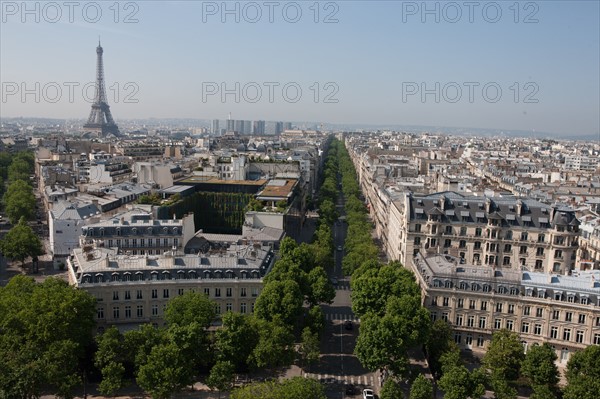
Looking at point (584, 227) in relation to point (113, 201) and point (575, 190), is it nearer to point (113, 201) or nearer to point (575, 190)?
point (575, 190)

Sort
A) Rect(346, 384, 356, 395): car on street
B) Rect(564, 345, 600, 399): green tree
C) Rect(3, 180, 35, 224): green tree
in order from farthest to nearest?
1. Rect(3, 180, 35, 224): green tree
2. Rect(346, 384, 356, 395): car on street
3. Rect(564, 345, 600, 399): green tree

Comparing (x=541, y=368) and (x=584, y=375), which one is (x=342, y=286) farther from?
(x=584, y=375)

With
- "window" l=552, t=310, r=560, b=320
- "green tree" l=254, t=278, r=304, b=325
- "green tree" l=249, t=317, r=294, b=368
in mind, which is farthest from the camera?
"green tree" l=254, t=278, r=304, b=325

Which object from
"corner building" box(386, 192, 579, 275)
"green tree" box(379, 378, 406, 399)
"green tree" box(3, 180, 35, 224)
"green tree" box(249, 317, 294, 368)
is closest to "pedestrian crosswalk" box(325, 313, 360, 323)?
"corner building" box(386, 192, 579, 275)

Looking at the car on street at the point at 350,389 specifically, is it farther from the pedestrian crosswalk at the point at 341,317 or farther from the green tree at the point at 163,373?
the pedestrian crosswalk at the point at 341,317

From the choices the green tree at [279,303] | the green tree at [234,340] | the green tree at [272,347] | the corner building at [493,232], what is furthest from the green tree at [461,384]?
the corner building at [493,232]

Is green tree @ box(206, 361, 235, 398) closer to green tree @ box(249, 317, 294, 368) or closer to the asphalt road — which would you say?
green tree @ box(249, 317, 294, 368)

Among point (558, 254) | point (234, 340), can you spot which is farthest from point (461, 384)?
point (558, 254)
